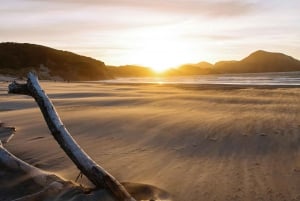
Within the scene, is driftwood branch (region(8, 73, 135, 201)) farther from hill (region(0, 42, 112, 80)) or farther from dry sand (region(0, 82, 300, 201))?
hill (region(0, 42, 112, 80))

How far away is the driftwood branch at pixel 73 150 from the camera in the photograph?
4094 mm

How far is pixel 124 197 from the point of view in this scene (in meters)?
4.00

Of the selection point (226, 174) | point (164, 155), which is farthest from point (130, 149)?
point (226, 174)

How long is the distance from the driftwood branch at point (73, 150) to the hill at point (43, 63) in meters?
82.1

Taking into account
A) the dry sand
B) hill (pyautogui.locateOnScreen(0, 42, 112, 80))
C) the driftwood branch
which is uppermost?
hill (pyautogui.locateOnScreen(0, 42, 112, 80))

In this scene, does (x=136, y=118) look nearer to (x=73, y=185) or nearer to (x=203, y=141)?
(x=203, y=141)

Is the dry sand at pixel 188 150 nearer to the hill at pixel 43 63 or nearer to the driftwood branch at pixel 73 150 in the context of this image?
the driftwood branch at pixel 73 150

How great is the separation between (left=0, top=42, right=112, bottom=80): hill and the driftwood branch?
82108 millimetres

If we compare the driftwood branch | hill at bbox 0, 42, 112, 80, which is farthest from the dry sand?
hill at bbox 0, 42, 112, 80

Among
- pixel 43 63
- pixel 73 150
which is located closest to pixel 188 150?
pixel 73 150

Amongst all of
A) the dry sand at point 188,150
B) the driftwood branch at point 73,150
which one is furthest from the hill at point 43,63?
the driftwood branch at point 73,150

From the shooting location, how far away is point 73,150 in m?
4.39

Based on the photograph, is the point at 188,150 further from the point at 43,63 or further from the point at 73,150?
the point at 43,63

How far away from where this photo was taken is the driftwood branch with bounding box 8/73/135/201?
4.09 meters
